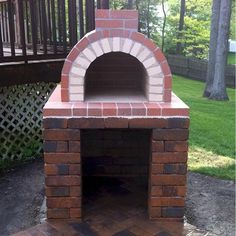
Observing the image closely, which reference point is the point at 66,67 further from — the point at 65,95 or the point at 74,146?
the point at 74,146

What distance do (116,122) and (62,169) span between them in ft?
2.16

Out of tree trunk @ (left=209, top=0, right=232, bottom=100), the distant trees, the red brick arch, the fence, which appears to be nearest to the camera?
the red brick arch

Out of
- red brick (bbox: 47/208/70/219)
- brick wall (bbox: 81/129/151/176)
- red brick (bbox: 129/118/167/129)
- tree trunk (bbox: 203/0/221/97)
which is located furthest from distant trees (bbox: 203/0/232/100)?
red brick (bbox: 47/208/70/219)

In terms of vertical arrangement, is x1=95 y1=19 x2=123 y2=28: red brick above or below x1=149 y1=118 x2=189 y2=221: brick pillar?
above

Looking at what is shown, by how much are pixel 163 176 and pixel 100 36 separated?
4.60 feet

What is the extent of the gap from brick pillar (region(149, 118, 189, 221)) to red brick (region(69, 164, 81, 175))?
26.3 inches

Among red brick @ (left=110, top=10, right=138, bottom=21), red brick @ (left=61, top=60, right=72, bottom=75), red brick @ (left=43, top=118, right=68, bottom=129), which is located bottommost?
red brick @ (left=43, top=118, right=68, bottom=129)

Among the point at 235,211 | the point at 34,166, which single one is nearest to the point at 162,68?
the point at 235,211

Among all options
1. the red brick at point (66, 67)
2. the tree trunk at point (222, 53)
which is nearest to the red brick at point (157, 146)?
the red brick at point (66, 67)

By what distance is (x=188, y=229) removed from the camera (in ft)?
10.1

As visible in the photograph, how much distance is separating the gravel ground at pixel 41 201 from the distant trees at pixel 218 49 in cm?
813

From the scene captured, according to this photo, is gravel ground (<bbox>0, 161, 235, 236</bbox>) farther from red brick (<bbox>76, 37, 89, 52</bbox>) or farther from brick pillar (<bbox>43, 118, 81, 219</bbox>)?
red brick (<bbox>76, 37, 89, 52</bbox>)

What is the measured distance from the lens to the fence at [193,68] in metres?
18.1

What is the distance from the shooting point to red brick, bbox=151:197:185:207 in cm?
315
